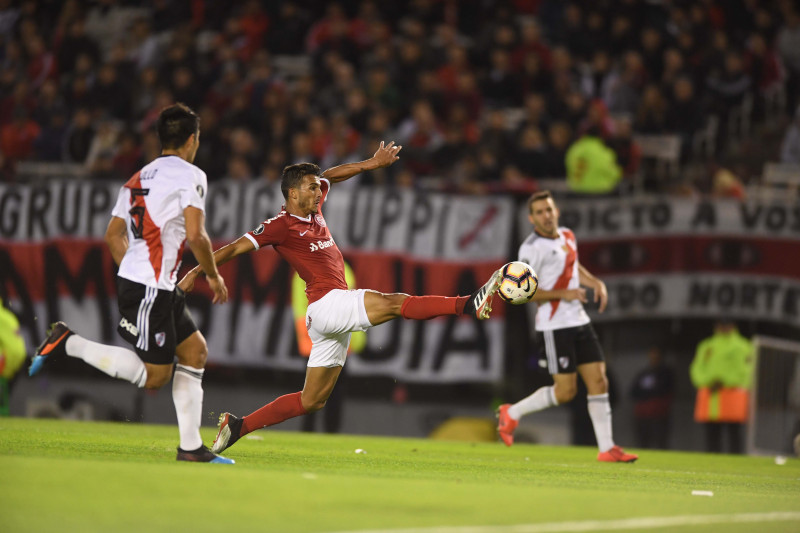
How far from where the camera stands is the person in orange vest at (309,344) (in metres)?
15.3

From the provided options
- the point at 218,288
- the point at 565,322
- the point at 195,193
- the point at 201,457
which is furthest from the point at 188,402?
the point at 565,322

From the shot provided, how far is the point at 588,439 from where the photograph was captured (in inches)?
602

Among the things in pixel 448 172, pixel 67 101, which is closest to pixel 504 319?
pixel 448 172

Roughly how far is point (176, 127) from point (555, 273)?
4675 mm

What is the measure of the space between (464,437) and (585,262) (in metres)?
2.66

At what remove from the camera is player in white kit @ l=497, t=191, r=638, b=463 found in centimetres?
1073

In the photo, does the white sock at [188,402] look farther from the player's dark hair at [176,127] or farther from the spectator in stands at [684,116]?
the spectator in stands at [684,116]

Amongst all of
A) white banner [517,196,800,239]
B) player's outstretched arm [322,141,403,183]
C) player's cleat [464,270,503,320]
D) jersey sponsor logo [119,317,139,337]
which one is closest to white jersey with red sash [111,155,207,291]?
jersey sponsor logo [119,317,139,337]

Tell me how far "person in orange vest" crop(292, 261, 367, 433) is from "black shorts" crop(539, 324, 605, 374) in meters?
4.76

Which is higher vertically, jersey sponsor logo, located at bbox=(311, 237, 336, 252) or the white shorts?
jersey sponsor logo, located at bbox=(311, 237, 336, 252)

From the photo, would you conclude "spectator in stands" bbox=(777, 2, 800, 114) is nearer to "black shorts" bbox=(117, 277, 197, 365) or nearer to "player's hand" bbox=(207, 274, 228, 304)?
"player's hand" bbox=(207, 274, 228, 304)

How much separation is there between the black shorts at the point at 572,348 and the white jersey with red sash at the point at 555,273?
6 centimetres

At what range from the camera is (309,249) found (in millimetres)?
8414

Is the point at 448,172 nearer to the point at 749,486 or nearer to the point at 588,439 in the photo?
the point at 588,439
